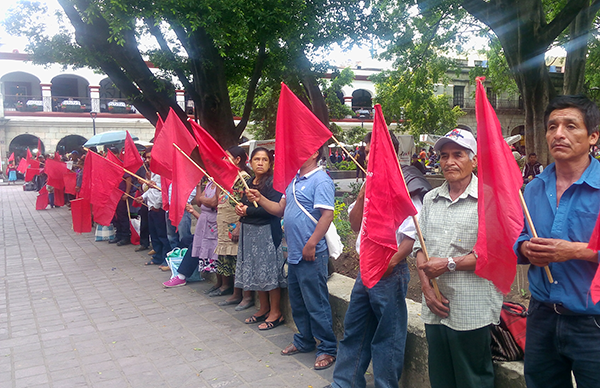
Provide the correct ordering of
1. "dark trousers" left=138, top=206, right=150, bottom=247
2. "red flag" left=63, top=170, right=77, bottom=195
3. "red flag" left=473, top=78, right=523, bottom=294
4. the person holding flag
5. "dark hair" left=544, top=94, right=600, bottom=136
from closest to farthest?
"dark hair" left=544, top=94, right=600, bottom=136 < "red flag" left=473, top=78, right=523, bottom=294 < the person holding flag < "dark trousers" left=138, top=206, right=150, bottom=247 < "red flag" left=63, top=170, right=77, bottom=195

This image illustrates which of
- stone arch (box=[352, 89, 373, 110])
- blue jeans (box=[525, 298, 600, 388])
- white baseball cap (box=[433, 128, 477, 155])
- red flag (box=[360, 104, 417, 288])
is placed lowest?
blue jeans (box=[525, 298, 600, 388])

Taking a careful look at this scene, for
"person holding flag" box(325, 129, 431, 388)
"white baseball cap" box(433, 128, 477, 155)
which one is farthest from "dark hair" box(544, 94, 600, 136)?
"person holding flag" box(325, 129, 431, 388)

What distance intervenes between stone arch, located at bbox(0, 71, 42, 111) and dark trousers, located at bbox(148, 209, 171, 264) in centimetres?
3123

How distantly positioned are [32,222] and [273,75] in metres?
8.38

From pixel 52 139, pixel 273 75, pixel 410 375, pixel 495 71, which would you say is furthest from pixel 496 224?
pixel 52 139

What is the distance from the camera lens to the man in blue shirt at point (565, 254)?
6.95 ft

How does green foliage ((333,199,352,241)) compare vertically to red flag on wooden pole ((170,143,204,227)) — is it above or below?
below

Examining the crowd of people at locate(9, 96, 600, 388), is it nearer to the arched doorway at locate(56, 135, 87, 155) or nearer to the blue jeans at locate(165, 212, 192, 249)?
the blue jeans at locate(165, 212, 192, 249)

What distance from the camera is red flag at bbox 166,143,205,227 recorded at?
534 cm

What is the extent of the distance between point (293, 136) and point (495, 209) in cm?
205

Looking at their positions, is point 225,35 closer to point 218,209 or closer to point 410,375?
point 218,209

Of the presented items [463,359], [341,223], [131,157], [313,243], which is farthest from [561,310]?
[131,157]

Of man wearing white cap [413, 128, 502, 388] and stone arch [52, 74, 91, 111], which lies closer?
man wearing white cap [413, 128, 502, 388]

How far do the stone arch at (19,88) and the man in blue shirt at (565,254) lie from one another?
3797cm
